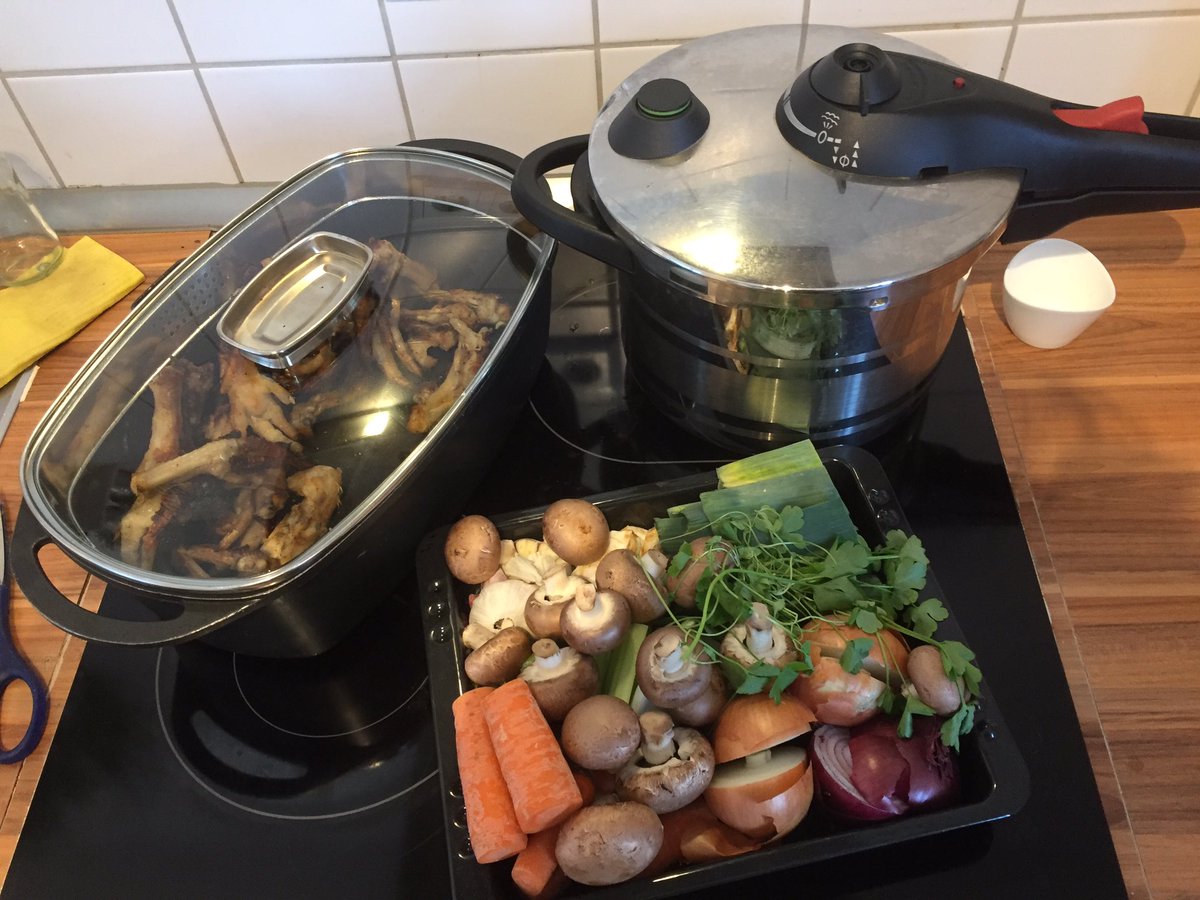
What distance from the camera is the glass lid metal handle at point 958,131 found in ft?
2.02

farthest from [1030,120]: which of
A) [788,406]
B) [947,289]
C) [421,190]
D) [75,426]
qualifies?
[75,426]

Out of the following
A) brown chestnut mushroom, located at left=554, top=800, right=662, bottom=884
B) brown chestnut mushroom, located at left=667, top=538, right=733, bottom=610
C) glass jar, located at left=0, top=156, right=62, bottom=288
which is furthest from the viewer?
glass jar, located at left=0, top=156, right=62, bottom=288

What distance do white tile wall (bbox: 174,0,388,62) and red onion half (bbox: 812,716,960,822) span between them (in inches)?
30.2

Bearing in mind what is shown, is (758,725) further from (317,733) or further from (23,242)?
(23,242)

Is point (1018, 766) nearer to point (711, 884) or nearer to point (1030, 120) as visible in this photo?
point (711, 884)

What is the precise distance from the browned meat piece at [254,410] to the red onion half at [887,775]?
18.1 inches

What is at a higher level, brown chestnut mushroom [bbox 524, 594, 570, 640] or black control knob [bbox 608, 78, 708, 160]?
black control knob [bbox 608, 78, 708, 160]

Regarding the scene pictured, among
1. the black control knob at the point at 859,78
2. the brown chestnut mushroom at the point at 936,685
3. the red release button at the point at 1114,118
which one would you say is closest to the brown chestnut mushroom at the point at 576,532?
the brown chestnut mushroom at the point at 936,685

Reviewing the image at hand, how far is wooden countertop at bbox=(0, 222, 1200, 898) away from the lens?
633 millimetres

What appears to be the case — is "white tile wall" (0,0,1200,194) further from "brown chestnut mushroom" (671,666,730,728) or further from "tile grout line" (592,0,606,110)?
"brown chestnut mushroom" (671,666,730,728)

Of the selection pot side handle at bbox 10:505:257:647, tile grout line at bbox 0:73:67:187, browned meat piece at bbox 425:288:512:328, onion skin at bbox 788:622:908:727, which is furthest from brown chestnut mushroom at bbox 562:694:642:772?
tile grout line at bbox 0:73:67:187

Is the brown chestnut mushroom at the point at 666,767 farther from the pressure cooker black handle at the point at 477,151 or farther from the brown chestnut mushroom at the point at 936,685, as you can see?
the pressure cooker black handle at the point at 477,151

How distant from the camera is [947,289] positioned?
65 cm

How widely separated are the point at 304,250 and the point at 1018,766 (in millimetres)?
669
